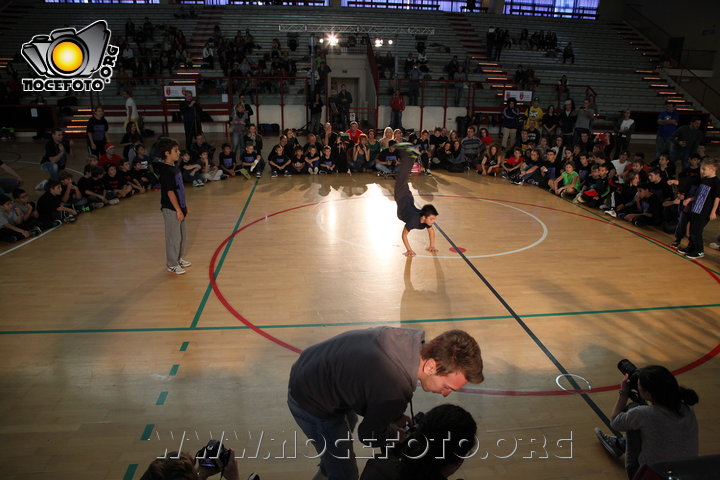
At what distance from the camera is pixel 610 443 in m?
3.82

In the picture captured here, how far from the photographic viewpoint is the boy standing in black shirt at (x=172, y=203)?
6.21 m

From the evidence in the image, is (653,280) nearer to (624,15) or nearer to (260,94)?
(260,94)

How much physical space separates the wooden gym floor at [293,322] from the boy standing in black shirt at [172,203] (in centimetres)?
30

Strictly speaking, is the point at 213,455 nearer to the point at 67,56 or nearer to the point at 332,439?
the point at 332,439

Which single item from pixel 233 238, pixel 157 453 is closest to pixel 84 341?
pixel 157 453

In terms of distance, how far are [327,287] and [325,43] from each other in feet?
62.5

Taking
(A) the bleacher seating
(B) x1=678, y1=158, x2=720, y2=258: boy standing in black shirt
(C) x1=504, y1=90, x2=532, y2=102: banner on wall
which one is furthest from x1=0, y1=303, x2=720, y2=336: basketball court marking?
(A) the bleacher seating

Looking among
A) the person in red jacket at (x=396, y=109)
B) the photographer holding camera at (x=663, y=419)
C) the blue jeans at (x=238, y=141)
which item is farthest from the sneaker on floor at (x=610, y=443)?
the person in red jacket at (x=396, y=109)

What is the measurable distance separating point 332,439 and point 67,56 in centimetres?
1385

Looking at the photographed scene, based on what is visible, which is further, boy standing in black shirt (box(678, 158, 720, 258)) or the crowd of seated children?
the crowd of seated children

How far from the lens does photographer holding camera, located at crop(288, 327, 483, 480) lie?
212 centimetres

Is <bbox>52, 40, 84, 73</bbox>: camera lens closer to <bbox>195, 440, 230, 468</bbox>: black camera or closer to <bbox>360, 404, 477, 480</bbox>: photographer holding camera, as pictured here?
<bbox>195, 440, 230, 468</bbox>: black camera

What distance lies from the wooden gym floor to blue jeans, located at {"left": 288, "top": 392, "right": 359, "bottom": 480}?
1.02 m

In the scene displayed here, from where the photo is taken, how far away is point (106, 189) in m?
10.2
